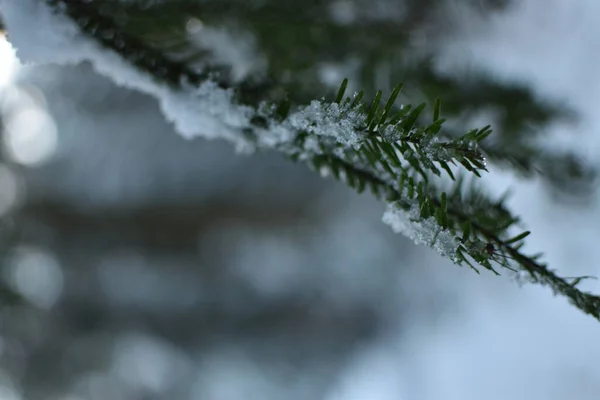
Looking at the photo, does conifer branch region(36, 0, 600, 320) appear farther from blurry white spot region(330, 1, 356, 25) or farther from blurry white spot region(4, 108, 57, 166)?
blurry white spot region(4, 108, 57, 166)

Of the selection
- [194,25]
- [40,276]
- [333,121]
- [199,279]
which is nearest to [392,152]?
[333,121]

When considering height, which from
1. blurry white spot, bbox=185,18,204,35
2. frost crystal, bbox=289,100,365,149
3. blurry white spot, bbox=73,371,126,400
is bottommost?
frost crystal, bbox=289,100,365,149

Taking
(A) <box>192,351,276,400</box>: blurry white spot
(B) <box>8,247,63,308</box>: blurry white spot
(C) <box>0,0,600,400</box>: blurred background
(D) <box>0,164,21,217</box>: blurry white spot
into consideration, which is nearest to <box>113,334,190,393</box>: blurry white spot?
(C) <box>0,0,600,400</box>: blurred background

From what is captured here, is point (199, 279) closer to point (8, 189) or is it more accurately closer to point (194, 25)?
point (8, 189)

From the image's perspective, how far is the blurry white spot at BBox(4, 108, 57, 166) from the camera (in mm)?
2556

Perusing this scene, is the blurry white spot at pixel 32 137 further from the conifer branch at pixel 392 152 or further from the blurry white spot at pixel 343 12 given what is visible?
the conifer branch at pixel 392 152

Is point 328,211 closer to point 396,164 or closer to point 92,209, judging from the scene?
point 92,209

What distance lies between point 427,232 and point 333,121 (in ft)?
0.26

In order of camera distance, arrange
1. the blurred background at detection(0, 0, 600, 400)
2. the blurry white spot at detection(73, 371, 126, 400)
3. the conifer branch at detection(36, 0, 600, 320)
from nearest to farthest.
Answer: the conifer branch at detection(36, 0, 600, 320), the blurred background at detection(0, 0, 600, 400), the blurry white spot at detection(73, 371, 126, 400)

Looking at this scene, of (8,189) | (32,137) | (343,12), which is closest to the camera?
(343,12)

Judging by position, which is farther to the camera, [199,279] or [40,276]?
[199,279]

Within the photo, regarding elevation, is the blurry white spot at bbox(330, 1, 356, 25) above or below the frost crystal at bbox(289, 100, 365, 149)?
above

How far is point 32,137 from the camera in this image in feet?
8.73

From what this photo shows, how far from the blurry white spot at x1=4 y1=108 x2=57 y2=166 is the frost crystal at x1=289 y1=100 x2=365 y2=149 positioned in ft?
8.55
